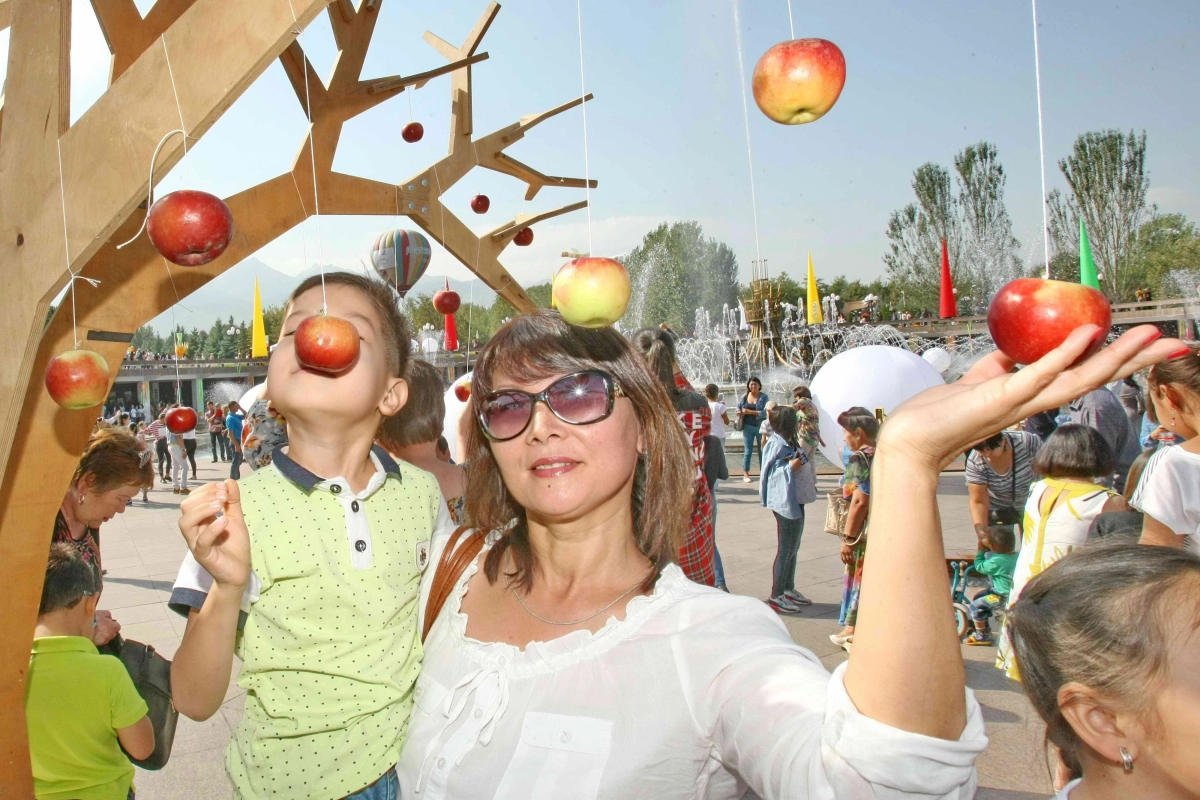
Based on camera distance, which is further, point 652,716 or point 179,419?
point 179,419

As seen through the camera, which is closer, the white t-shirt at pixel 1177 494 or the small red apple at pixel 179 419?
the white t-shirt at pixel 1177 494

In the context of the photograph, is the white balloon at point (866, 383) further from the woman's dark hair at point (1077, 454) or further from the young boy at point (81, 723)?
the young boy at point (81, 723)

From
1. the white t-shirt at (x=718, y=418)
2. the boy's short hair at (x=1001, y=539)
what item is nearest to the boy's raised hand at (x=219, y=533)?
the boy's short hair at (x=1001, y=539)

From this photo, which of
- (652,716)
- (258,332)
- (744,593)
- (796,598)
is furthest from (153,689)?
(744,593)

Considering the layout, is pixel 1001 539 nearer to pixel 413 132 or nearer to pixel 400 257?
pixel 413 132

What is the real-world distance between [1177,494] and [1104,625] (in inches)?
67.5

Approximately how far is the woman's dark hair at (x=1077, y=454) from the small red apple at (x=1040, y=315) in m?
3.02

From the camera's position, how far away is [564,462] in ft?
5.00

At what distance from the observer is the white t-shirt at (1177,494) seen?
9.07 ft

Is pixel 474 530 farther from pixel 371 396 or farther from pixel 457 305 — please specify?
pixel 457 305

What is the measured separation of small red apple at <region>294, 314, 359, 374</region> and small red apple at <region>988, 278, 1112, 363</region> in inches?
47.1

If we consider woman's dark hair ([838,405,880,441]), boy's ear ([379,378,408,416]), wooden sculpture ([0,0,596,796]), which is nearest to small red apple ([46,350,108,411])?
wooden sculpture ([0,0,596,796])

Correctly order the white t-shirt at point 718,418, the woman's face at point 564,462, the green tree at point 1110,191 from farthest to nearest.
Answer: the green tree at point 1110,191 → the white t-shirt at point 718,418 → the woman's face at point 564,462

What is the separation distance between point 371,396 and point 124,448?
236 centimetres
